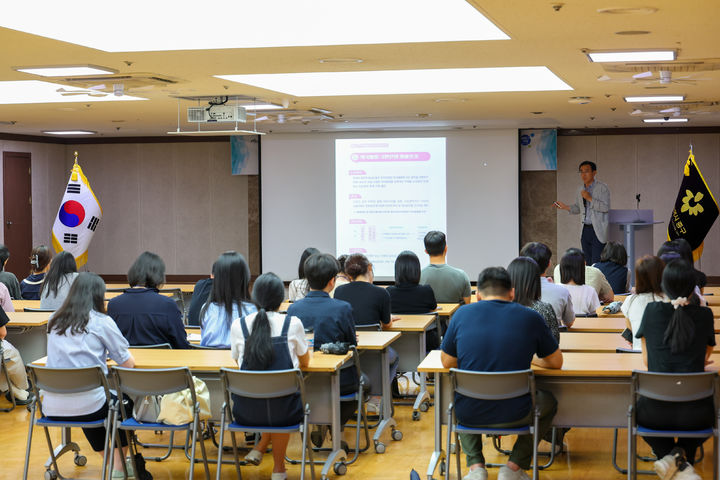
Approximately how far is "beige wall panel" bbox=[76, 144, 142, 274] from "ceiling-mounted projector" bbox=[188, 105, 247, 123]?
714 centimetres

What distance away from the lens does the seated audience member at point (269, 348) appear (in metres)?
4.46

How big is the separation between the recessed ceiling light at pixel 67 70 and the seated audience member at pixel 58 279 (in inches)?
60.0

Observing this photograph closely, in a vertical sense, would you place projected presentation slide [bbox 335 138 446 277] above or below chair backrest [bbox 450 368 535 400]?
above

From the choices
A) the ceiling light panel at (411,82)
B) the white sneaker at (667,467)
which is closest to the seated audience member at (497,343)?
the white sneaker at (667,467)

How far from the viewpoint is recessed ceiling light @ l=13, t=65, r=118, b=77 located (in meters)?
7.09

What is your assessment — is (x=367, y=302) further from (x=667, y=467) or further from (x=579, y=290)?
(x=667, y=467)

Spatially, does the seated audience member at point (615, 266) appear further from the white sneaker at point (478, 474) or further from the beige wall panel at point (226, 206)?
the beige wall panel at point (226, 206)

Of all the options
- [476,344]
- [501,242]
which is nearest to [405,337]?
[476,344]

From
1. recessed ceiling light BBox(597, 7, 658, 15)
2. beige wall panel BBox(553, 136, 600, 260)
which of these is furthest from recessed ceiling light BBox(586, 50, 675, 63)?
beige wall panel BBox(553, 136, 600, 260)

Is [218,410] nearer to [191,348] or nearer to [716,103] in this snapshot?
[191,348]

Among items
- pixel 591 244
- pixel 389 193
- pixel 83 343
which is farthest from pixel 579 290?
pixel 389 193

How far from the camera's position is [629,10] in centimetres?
520

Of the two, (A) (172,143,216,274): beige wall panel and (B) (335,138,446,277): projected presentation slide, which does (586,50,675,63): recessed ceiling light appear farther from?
(A) (172,143,216,274): beige wall panel

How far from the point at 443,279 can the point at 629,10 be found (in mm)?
3075
